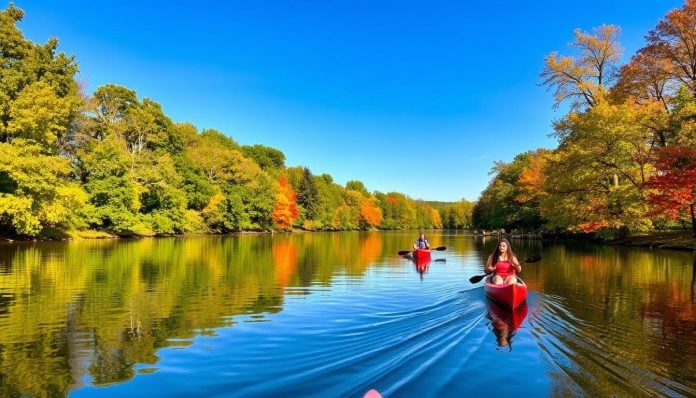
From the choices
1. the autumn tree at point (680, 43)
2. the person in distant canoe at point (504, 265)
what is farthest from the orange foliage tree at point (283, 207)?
the person in distant canoe at point (504, 265)

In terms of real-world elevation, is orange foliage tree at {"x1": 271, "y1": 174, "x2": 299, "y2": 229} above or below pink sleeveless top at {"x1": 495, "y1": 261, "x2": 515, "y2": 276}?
above

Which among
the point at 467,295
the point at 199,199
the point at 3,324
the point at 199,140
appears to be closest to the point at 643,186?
the point at 467,295

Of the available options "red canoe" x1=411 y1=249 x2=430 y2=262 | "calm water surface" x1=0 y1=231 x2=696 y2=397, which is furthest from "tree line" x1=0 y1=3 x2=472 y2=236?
"red canoe" x1=411 y1=249 x2=430 y2=262

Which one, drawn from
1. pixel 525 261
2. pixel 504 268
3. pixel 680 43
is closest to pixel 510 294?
pixel 504 268

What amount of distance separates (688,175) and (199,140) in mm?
64634

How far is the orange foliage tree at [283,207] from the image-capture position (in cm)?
8338

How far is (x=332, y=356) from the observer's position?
7891 mm

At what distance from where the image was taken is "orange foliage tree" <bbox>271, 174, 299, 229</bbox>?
8338cm

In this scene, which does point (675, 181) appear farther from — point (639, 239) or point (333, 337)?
point (333, 337)

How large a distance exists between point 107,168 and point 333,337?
4258 cm

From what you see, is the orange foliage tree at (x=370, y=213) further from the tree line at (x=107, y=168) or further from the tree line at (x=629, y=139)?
the tree line at (x=629, y=139)

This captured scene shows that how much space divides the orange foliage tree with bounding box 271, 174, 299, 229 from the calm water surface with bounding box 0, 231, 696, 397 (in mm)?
65019

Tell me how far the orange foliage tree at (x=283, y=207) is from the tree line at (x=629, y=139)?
1977 inches

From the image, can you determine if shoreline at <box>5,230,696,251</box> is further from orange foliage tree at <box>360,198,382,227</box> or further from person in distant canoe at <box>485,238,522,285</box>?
orange foliage tree at <box>360,198,382,227</box>
